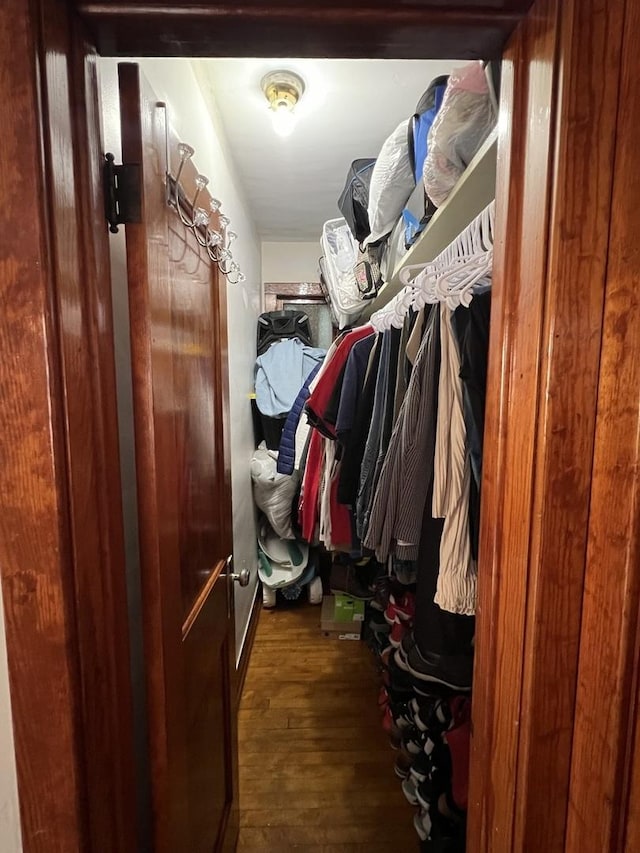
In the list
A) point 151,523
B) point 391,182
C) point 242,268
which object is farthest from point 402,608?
point 242,268

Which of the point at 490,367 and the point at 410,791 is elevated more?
the point at 490,367

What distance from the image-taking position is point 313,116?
64.7 inches

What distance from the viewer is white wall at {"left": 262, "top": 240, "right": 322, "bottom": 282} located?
2973 mm

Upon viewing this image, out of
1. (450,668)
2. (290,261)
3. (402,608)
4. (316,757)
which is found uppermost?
(290,261)

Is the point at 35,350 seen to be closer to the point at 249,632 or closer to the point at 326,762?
the point at 326,762

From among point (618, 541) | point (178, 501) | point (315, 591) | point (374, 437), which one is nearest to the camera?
point (618, 541)

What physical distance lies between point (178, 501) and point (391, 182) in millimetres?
1278

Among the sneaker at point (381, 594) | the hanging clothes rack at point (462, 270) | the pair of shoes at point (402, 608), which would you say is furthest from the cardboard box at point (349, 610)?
the hanging clothes rack at point (462, 270)

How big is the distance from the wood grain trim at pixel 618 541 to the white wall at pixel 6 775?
777 millimetres

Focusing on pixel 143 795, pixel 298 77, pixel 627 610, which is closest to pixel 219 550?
pixel 143 795

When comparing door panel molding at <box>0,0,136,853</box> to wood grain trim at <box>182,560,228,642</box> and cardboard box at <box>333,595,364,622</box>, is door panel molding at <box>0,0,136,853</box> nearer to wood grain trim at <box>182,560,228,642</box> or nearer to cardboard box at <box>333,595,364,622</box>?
wood grain trim at <box>182,560,228,642</box>

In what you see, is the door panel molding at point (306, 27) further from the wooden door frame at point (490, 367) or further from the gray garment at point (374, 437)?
the gray garment at point (374, 437)

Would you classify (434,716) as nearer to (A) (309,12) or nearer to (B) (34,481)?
(B) (34,481)

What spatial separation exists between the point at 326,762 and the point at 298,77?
2614 mm
